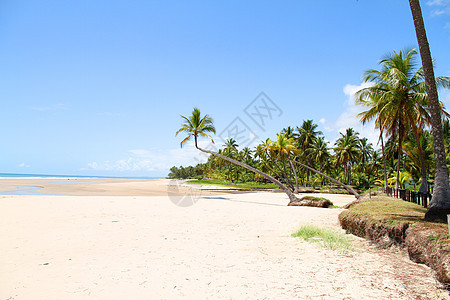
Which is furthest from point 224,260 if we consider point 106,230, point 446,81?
point 446,81

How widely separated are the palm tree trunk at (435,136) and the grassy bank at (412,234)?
53 centimetres

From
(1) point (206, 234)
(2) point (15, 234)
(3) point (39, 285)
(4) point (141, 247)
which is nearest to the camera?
(3) point (39, 285)

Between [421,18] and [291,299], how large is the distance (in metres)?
7.78

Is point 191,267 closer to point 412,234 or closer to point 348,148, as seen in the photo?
point 412,234

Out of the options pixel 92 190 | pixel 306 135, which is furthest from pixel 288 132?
pixel 92 190

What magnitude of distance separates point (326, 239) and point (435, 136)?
12.5ft

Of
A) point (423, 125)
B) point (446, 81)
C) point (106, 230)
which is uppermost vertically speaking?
point (446, 81)

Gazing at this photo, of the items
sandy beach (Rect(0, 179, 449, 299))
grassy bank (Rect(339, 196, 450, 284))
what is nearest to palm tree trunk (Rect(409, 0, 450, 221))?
grassy bank (Rect(339, 196, 450, 284))

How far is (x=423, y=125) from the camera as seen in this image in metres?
16.0

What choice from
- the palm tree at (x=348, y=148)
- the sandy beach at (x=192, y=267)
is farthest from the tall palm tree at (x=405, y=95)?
the palm tree at (x=348, y=148)

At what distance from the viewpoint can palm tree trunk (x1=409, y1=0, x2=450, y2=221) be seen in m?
5.98

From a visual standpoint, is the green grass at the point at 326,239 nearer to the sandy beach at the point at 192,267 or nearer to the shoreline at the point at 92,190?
the sandy beach at the point at 192,267

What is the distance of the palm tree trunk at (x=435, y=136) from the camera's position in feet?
19.6

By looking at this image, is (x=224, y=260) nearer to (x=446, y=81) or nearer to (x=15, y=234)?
(x=15, y=234)
